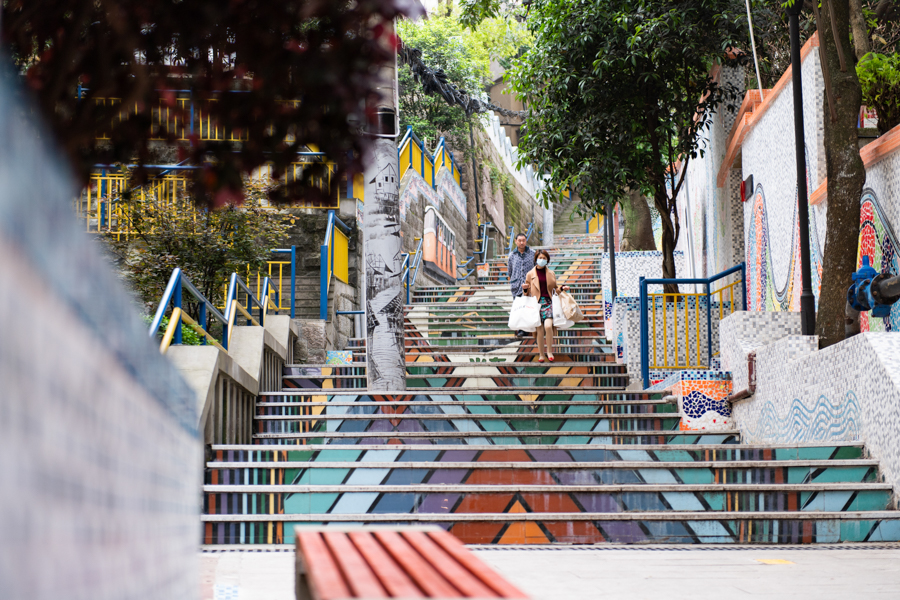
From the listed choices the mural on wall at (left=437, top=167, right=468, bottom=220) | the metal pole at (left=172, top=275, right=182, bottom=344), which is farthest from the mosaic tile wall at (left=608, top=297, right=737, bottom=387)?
the mural on wall at (left=437, top=167, right=468, bottom=220)

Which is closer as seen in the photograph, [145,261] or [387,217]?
[387,217]

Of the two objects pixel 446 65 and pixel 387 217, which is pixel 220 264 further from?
pixel 446 65

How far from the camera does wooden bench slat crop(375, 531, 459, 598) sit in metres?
1.72

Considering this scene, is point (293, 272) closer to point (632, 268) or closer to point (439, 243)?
point (439, 243)

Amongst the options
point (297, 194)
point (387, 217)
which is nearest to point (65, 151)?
point (297, 194)

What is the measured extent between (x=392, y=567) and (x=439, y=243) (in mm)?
16246

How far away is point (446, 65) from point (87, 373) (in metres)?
22.3

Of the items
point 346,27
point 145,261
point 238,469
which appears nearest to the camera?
point 346,27

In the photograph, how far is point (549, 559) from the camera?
4.82m

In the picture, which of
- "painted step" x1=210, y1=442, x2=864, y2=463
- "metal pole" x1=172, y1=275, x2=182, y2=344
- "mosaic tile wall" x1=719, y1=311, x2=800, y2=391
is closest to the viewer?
"painted step" x1=210, y1=442, x2=864, y2=463

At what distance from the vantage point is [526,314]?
1024 centimetres

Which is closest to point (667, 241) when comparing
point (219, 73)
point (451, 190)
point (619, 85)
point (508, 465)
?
point (619, 85)

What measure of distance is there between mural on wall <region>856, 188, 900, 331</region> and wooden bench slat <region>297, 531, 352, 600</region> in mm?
5248

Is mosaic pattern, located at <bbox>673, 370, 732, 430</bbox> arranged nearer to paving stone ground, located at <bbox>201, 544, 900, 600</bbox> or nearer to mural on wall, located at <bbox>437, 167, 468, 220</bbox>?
paving stone ground, located at <bbox>201, 544, 900, 600</bbox>
